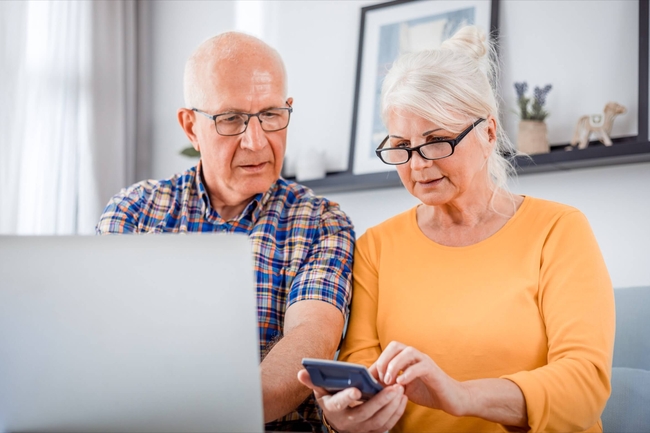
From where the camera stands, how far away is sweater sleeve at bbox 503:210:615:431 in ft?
3.90

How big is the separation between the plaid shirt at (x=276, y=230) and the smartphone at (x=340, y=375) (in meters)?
0.53

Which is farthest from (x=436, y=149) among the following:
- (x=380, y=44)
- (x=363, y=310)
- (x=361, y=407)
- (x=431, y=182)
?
(x=380, y=44)

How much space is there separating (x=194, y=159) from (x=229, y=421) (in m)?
2.90

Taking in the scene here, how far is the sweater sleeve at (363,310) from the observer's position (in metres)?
1.51

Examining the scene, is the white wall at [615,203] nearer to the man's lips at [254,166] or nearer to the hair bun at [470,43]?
the hair bun at [470,43]

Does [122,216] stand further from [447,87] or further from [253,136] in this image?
[447,87]

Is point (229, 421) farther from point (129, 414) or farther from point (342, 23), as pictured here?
point (342, 23)

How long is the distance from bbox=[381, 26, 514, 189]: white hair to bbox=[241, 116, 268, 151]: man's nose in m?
0.32

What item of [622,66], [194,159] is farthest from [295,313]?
[194,159]

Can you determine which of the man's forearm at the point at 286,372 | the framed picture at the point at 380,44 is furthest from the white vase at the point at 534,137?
the man's forearm at the point at 286,372

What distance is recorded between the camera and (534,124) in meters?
2.39

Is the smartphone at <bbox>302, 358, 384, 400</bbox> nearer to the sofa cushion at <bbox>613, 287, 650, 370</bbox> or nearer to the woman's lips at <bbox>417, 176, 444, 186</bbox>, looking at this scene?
the woman's lips at <bbox>417, 176, 444, 186</bbox>

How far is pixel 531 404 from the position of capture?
117 centimetres

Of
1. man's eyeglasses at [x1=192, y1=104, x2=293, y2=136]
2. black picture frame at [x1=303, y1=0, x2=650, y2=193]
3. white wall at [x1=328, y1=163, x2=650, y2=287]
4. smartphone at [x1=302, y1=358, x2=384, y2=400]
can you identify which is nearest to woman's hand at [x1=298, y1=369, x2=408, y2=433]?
smartphone at [x1=302, y1=358, x2=384, y2=400]
